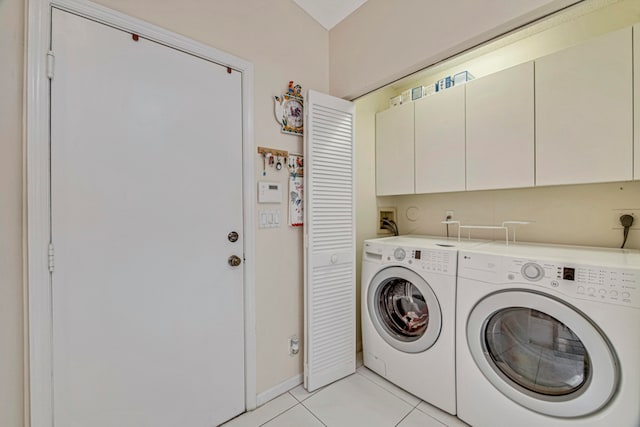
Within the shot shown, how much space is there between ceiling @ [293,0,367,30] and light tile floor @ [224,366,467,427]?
262 centimetres

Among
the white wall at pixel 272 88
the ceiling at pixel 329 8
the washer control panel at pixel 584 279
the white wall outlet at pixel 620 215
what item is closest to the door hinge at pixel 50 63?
the white wall at pixel 272 88

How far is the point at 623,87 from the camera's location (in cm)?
125

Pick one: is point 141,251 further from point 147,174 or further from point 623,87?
point 623,87

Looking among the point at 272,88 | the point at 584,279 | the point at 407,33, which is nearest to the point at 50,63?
the point at 272,88

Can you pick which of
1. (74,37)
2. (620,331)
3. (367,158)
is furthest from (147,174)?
(620,331)

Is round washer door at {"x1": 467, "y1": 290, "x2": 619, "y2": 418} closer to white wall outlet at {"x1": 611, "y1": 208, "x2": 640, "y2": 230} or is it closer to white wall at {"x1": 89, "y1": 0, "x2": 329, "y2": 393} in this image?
white wall outlet at {"x1": 611, "y1": 208, "x2": 640, "y2": 230}

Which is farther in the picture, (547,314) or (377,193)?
(377,193)

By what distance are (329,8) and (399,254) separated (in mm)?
1763

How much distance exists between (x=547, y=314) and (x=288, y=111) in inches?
70.0

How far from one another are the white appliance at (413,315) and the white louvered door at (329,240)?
0.53 feet

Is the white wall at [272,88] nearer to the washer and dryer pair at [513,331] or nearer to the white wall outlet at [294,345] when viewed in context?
the white wall outlet at [294,345]

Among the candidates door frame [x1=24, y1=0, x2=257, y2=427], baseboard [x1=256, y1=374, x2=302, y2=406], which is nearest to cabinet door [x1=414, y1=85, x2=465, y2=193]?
baseboard [x1=256, y1=374, x2=302, y2=406]

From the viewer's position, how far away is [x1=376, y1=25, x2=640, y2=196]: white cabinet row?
1.28 metres

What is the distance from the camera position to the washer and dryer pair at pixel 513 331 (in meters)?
1.04
